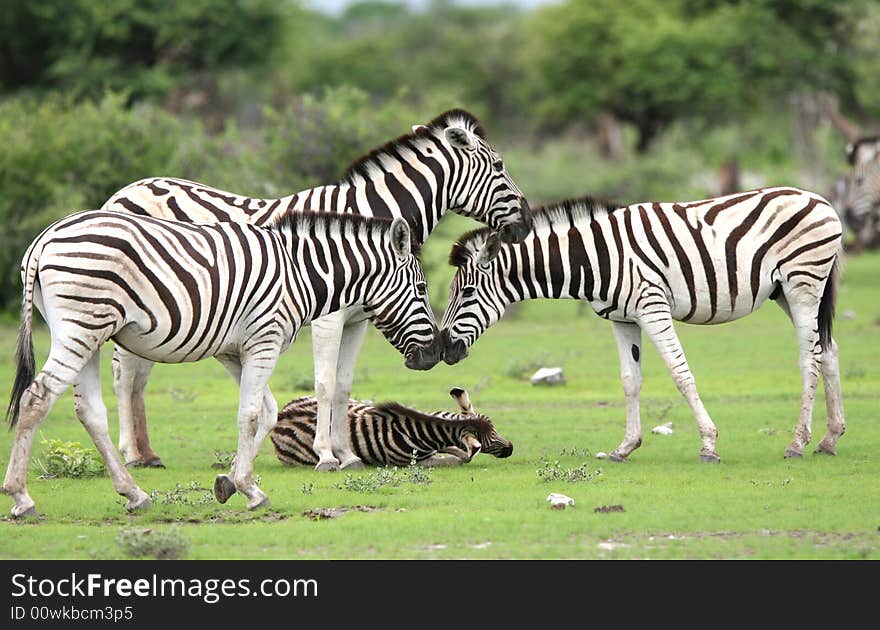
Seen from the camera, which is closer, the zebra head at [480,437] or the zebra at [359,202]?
→ the zebra head at [480,437]

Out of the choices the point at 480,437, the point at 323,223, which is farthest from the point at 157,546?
the point at 480,437

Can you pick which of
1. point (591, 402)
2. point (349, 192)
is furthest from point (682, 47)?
point (349, 192)

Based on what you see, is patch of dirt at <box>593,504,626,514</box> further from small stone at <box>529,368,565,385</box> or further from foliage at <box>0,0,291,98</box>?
foliage at <box>0,0,291,98</box>

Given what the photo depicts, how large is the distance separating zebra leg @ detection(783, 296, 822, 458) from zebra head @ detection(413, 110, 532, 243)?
8.35 feet

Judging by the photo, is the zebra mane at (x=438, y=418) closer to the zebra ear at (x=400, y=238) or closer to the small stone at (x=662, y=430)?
the zebra ear at (x=400, y=238)

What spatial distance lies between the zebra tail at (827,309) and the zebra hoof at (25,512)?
22.4 feet

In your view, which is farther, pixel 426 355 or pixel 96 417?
pixel 426 355

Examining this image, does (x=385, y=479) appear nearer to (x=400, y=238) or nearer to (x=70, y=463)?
(x=400, y=238)

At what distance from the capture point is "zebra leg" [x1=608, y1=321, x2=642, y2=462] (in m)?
11.8

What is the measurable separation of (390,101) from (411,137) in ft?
44.8

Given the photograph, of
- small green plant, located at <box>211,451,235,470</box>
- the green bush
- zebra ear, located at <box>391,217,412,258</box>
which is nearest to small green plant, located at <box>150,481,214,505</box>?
small green plant, located at <box>211,451,235,470</box>

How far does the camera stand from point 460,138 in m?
12.1

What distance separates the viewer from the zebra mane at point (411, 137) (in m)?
12.0

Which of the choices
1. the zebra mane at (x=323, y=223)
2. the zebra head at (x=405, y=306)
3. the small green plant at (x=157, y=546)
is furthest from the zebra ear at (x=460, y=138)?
the small green plant at (x=157, y=546)
